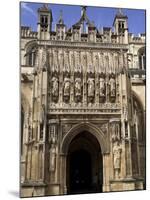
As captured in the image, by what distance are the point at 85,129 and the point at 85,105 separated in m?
0.33

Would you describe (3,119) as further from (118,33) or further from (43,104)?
(118,33)

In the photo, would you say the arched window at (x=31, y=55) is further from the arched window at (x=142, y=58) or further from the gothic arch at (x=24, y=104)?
the arched window at (x=142, y=58)

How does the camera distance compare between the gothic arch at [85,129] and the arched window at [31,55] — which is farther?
the gothic arch at [85,129]

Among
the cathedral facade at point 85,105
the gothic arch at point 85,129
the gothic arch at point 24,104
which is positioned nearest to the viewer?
the gothic arch at point 24,104

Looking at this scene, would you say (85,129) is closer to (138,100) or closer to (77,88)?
(77,88)

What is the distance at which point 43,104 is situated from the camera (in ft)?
16.3

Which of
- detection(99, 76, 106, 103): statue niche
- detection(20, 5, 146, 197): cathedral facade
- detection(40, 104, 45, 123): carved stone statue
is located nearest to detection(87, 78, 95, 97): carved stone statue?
detection(20, 5, 146, 197): cathedral facade

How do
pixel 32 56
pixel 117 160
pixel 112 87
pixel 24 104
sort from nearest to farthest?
pixel 24 104 → pixel 32 56 → pixel 117 160 → pixel 112 87

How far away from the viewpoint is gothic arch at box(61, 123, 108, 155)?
5031mm

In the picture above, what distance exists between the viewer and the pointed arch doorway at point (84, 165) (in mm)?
4930

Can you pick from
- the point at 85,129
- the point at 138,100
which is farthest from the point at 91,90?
the point at 138,100

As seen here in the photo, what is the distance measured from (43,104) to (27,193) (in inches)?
45.7

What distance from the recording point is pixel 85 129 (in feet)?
16.8

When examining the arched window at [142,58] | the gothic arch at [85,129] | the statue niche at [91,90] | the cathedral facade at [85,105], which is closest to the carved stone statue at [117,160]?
the cathedral facade at [85,105]
